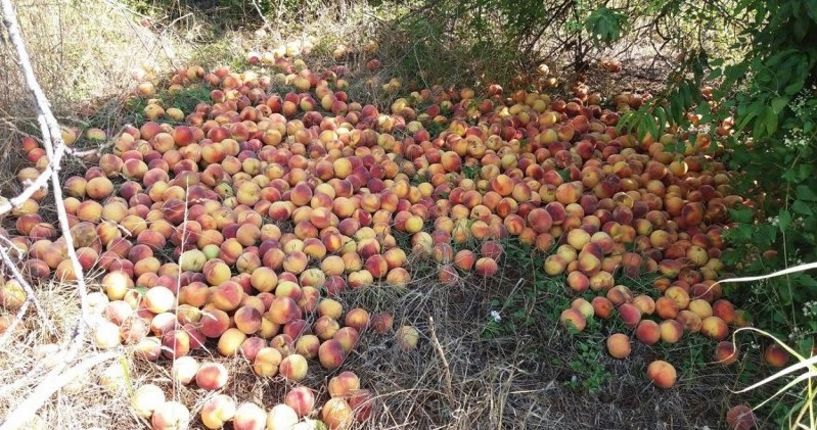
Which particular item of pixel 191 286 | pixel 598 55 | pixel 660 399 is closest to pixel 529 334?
pixel 660 399

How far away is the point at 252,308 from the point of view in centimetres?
233

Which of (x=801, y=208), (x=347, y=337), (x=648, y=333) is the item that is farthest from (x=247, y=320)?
(x=801, y=208)

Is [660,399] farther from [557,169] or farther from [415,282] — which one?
[557,169]

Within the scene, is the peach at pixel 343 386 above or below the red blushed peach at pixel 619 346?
below

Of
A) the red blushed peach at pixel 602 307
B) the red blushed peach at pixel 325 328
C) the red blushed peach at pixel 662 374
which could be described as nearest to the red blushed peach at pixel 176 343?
the red blushed peach at pixel 325 328

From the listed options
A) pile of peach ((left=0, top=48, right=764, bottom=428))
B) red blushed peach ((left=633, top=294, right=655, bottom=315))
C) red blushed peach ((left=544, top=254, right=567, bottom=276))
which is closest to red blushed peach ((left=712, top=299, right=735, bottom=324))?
pile of peach ((left=0, top=48, right=764, bottom=428))

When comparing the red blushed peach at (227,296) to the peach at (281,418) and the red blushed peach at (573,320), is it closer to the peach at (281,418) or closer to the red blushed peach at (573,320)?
the peach at (281,418)

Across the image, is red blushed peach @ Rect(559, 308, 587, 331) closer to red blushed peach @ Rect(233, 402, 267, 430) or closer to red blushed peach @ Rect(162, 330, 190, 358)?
red blushed peach @ Rect(233, 402, 267, 430)

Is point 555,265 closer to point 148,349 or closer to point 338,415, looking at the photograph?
point 338,415

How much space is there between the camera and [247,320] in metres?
2.30

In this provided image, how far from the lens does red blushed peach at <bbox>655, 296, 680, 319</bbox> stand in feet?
8.04

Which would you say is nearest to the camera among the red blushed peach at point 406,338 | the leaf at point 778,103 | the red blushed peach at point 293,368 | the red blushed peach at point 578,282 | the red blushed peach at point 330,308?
the leaf at point 778,103

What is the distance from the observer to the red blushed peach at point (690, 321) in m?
2.41

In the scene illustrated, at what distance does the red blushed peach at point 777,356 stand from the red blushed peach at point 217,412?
1796mm
